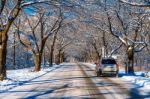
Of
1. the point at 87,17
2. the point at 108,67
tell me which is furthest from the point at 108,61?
the point at 87,17

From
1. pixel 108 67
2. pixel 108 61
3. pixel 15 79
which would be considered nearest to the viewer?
pixel 15 79

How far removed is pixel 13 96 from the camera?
60.8 feet

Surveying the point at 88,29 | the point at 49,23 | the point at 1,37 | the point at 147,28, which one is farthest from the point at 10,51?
the point at 1,37

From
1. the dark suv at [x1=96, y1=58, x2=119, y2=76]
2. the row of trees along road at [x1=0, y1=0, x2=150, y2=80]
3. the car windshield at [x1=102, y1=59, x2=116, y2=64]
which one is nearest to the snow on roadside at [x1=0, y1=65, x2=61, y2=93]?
the row of trees along road at [x1=0, y1=0, x2=150, y2=80]

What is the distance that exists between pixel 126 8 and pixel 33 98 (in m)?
23.0

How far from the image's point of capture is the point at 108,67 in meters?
37.4

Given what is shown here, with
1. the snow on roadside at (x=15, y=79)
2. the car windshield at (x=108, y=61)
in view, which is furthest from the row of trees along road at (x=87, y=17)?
the car windshield at (x=108, y=61)

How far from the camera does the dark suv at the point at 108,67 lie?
37062 millimetres

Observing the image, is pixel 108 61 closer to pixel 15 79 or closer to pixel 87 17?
pixel 15 79

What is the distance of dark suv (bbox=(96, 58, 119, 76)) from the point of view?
37.1 m

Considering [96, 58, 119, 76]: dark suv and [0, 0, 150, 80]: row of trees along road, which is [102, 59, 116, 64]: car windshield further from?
[0, 0, 150, 80]: row of trees along road

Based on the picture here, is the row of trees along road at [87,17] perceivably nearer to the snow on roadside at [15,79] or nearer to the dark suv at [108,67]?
the snow on roadside at [15,79]

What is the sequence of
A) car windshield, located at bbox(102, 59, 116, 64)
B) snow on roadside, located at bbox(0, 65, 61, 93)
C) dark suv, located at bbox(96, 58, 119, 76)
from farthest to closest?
car windshield, located at bbox(102, 59, 116, 64)
dark suv, located at bbox(96, 58, 119, 76)
snow on roadside, located at bbox(0, 65, 61, 93)

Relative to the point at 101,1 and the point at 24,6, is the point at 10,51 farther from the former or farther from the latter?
the point at 24,6
